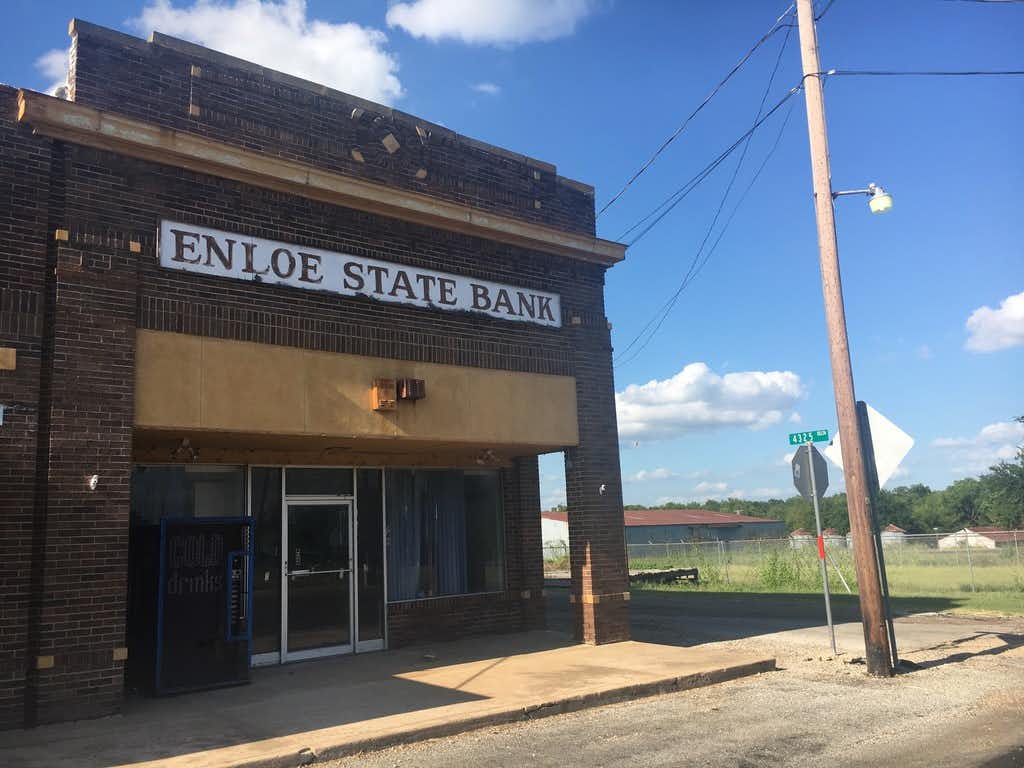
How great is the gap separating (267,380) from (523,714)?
481 cm

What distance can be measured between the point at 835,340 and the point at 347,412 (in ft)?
21.1

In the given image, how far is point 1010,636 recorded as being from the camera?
1348 centimetres

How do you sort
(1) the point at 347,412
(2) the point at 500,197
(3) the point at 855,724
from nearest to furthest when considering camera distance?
1. (3) the point at 855,724
2. (1) the point at 347,412
3. (2) the point at 500,197

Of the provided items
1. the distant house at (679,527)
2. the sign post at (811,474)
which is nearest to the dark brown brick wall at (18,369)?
the sign post at (811,474)

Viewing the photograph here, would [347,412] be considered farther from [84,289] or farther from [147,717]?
[147,717]

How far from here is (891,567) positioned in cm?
3048

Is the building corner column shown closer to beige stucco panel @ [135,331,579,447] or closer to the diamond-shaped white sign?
beige stucco panel @ [135,331,579,447]

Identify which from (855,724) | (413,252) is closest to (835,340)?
(855,724)

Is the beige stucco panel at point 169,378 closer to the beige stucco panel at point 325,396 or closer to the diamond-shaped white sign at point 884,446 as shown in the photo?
the beige stucco panel at point 325,396

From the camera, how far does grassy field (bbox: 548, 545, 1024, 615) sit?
20188 millimetres

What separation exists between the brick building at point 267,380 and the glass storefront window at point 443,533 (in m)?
0.04

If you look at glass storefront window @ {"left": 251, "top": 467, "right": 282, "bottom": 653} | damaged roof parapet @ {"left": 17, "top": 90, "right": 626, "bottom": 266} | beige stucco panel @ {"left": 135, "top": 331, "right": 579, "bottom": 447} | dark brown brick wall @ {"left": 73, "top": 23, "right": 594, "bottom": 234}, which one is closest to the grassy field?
beige stucco panel @ {"left": 135, "top": 331, "right": 579, "bottom": 447}

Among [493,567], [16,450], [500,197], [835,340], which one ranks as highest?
[500,197]

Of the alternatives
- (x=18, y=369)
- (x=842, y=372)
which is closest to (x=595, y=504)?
(x=842, y=372)
